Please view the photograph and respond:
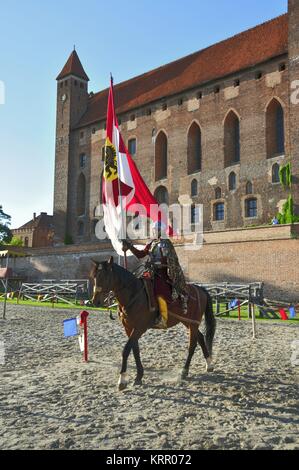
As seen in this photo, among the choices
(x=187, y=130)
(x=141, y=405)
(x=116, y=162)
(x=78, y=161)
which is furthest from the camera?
(x=78, y=161)

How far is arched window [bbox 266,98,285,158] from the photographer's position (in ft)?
104

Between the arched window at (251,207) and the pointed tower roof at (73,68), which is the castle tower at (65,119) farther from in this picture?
the arched window at (251,207)

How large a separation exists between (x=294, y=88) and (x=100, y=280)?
88.5 feet

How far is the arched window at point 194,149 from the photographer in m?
36.9

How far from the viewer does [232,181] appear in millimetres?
33750

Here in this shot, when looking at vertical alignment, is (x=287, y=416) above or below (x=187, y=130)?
below

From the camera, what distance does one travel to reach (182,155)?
122ft

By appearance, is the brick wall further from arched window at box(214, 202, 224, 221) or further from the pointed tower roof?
the pointed tower roof

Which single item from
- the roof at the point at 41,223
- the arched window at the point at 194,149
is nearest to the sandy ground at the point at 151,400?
the arched window at the point at 194,149

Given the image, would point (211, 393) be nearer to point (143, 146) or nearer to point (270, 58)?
point (270, 58)

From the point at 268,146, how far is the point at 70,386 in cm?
2875

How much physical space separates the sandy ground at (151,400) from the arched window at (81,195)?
35.9 meters

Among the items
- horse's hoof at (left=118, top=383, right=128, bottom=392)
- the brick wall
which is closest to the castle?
the brick wall
